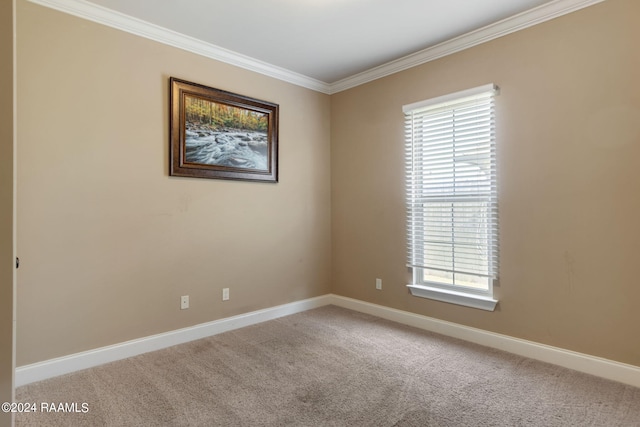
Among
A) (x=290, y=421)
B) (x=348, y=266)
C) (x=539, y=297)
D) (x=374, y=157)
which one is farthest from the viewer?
(x=348, y=266)

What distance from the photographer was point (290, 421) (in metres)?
1.87

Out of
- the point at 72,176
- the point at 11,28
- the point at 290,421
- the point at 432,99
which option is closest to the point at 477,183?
the point at 432,99

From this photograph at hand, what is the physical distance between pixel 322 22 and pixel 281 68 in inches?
40.4

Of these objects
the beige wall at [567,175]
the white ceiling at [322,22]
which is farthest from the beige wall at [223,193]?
the white ceiling at [322,22]

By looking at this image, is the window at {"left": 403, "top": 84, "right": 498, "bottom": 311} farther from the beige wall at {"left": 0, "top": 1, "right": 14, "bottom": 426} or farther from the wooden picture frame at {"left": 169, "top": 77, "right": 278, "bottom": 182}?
the beige wall at {"left": 0, "top": 1, "right": 14, "bottom": 426}

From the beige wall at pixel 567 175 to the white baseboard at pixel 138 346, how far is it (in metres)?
1.68

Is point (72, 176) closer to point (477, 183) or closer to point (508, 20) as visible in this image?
point (477, 183)

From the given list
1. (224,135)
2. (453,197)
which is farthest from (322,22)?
(453,197)

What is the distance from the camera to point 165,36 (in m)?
2.88

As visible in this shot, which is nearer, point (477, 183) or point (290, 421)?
point (290, 421)

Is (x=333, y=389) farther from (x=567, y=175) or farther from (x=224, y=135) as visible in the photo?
(x=224, y=135)

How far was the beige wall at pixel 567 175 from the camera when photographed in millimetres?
2270

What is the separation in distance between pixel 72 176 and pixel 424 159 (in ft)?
9.81

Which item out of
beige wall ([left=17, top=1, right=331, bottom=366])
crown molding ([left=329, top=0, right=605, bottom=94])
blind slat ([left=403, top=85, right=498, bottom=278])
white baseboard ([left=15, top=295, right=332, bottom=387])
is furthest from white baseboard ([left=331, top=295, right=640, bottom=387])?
crown molding ([left=329, top=0, right=605, bottom=94])
